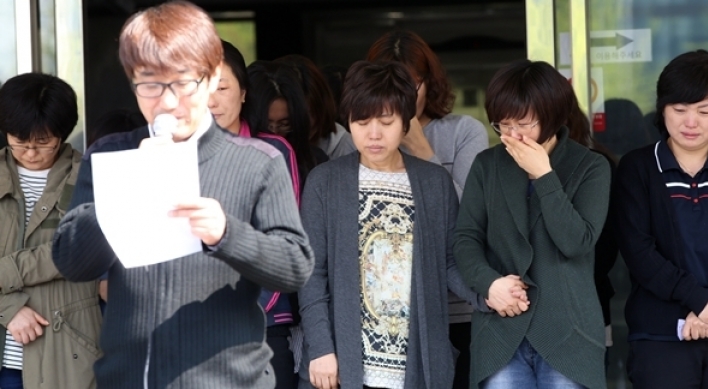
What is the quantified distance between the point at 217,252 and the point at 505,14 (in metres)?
7.10

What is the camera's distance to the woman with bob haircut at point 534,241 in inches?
126

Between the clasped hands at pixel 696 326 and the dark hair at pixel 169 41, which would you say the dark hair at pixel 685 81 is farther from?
the dark hair at pixel 169 41

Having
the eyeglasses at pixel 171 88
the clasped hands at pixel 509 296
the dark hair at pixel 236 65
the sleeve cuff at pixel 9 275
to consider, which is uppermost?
the dark hair at pixel 236 65

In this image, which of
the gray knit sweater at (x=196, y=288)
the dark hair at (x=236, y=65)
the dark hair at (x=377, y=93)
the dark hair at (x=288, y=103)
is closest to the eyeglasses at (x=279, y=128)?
the dark hair at (x=288, y=103)

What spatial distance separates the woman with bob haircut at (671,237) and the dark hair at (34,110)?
194 centimetres

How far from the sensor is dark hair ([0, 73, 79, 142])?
3615mm

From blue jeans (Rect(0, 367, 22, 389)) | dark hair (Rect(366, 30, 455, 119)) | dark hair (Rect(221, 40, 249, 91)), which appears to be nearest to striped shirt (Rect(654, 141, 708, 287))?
dark hair (Rect(366, 30, 455, 119))

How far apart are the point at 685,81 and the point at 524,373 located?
3.69 ft

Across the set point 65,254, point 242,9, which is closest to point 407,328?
point 65,254

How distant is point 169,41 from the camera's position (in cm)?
204

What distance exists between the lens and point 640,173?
359 cm

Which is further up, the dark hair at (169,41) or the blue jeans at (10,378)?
the dark hair at (169,41)

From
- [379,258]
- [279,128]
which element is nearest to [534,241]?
[379,258]

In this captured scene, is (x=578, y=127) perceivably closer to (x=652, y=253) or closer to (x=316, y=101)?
(x=652, y=253)
